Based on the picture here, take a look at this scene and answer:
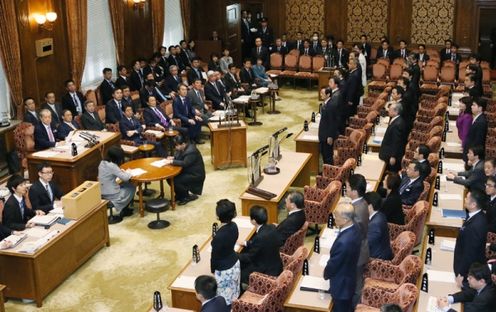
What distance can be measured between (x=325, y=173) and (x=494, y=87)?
37.6 ft

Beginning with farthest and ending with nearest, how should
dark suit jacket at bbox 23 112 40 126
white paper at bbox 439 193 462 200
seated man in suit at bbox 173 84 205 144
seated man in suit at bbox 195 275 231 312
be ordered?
seated man in suit at bbox 173 84 205 144
dark suit jacket at bbox 23 112 40 126
white paper at bbox 439 193 462 200
seated man in suit at bbox 195 275 231 312

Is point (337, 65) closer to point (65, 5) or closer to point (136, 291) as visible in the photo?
point (65, 5)

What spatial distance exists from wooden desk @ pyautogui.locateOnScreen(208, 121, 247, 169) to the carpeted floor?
0.19 m

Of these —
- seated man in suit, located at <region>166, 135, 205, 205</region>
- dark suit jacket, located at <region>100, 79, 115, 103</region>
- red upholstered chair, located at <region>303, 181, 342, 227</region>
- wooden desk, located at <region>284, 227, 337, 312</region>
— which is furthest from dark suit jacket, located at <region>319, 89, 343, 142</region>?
dark suit jacket, located at <region>100, 79, 115, 103</region>

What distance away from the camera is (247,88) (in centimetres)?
1688

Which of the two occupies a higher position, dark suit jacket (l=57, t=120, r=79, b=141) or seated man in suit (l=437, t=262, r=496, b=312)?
dark suit jacket (l=57, t=120, r=79, b=141)

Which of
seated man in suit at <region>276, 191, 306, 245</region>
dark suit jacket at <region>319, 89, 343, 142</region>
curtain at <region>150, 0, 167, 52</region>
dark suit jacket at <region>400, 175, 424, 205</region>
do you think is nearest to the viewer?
seated man in suit at <region>276, 191, 306, 245</region>

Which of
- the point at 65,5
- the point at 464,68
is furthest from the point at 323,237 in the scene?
the point at 464,68

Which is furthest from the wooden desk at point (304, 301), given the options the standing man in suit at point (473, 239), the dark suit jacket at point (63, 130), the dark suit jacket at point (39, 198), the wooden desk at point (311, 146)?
the dark suit jacket at point (63, 130)

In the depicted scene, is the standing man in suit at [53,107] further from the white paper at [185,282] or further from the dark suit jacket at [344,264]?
the dark suit jacket at [344,264]

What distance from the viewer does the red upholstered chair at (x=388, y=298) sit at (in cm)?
624

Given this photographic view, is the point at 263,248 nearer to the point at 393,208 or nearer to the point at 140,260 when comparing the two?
the point at 393,208

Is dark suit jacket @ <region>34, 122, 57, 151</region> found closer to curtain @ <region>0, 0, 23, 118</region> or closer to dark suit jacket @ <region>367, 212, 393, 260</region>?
curtain @ <region>0, 0, 23, 118</region>

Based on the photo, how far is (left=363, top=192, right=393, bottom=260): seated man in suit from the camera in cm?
743
